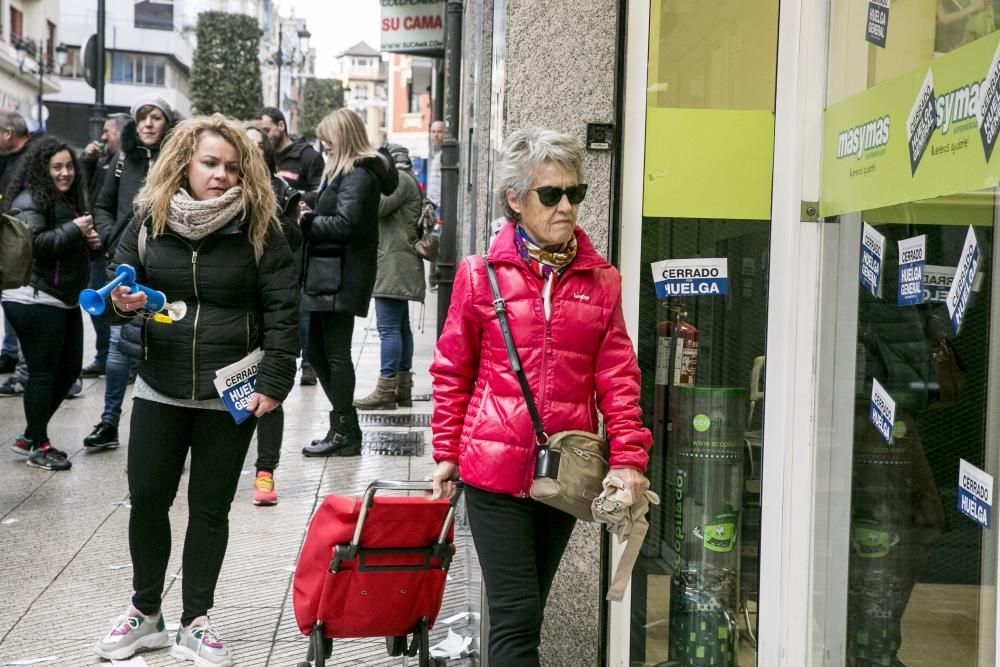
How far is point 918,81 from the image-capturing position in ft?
10.9

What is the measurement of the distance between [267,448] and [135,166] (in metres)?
2.18

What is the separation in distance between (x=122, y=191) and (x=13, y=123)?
1.60m

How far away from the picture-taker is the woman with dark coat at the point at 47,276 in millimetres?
7719

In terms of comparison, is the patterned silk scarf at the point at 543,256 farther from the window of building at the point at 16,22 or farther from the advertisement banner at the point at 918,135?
the window of building at the point at 16,22

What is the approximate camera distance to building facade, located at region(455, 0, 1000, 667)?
3.28 metres

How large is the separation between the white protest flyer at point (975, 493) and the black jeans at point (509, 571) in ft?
3.87

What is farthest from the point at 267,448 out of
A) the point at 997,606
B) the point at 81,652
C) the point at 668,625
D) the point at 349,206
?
the point at 997,606

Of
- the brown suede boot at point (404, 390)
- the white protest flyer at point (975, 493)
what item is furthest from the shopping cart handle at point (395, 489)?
the brown suede boot at point (404, 390)

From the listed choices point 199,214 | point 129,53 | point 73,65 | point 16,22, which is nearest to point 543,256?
point 199,214

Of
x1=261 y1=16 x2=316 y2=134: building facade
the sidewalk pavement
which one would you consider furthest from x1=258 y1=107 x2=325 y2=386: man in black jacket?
x1=261 y1=16 x2=316 y2=134: building facade

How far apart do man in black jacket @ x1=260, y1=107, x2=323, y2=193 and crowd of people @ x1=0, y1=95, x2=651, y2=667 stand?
1099 mm

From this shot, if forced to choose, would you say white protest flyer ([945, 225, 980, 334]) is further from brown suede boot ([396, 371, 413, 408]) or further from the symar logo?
brown suede boot ([396, 371, 413, 408])

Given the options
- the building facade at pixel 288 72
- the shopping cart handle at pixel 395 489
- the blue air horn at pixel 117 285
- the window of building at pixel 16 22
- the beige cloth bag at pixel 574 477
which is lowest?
the shopping cart handle at pixel 395 489

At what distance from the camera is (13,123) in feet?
30.1
